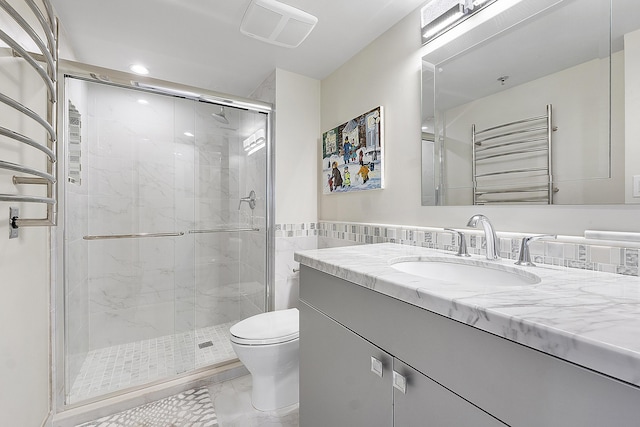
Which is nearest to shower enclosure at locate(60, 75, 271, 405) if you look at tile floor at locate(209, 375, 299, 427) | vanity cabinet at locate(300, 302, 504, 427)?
tile floor at locate(209, 375, 299, 427)

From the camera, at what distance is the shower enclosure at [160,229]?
188 centimetres

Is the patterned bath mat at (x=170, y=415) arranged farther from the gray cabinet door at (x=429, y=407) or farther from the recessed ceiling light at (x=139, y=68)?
the recessed ceiling light at (x=139, y=68)

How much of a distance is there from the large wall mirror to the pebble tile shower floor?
188 cm

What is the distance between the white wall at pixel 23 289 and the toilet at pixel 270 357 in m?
0.83

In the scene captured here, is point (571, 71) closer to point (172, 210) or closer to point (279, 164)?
point (279, 164)

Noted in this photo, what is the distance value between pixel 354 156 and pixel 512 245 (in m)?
1.10

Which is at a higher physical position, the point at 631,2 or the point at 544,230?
the point at 631,2

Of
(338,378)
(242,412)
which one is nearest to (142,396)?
(242,412)

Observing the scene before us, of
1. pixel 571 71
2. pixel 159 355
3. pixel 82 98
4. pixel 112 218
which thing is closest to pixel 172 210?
pixel 112 218

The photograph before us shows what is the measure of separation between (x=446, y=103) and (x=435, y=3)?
19.7 inches

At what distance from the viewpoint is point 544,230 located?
1.04 m

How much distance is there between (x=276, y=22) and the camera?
1.54 meters

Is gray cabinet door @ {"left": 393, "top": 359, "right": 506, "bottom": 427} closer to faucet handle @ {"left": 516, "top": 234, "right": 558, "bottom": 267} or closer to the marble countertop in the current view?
the marble countertop

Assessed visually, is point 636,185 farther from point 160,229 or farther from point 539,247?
point 160,229
